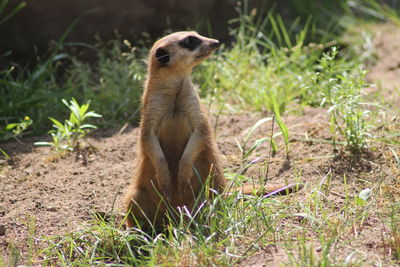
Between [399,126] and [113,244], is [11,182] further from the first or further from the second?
[399,126]

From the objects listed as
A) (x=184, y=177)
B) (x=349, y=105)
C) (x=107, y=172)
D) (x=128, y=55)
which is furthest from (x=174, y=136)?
(x=128, y=55)

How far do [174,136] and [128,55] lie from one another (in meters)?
2.39

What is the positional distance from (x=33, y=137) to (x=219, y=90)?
1716mm

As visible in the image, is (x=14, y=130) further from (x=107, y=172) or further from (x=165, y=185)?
(x=165, y=185)

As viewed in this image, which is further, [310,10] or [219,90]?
[310,10]

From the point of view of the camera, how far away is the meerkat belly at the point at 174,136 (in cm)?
351

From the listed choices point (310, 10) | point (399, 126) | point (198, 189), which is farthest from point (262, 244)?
point (310, 10)

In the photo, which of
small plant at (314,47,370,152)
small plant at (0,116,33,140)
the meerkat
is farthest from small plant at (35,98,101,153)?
small plant at (314,47,370,152)

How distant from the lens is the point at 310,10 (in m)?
7.43

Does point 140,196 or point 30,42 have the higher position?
point 30,42

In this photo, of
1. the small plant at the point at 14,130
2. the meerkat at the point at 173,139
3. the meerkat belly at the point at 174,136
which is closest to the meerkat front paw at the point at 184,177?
the meerkat at the point at 173,139

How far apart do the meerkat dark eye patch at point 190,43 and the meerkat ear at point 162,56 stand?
0.11 m

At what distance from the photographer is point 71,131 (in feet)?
14.7

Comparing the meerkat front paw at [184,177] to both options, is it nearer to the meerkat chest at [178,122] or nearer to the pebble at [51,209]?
the meerkat chest at [178,122]
